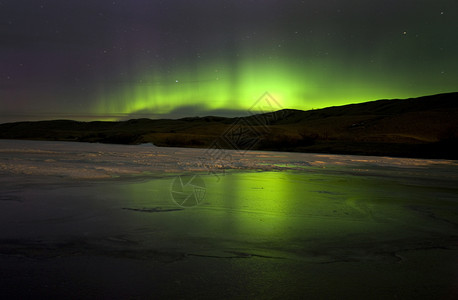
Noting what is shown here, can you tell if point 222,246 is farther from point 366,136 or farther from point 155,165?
point 366,136

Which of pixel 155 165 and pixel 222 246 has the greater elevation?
pixel 155 165

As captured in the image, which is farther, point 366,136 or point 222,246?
point 366,136

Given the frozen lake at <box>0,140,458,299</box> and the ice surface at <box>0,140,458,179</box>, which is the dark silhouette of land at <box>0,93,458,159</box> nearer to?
the ice surface at <box>0,140,458,179</box>

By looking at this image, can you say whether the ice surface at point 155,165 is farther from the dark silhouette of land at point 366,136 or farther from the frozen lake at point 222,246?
the dark silhouette of land at point 366,136

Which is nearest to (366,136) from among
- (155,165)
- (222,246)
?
(155,165)

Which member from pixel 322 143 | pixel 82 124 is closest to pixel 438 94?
pixel 322 143

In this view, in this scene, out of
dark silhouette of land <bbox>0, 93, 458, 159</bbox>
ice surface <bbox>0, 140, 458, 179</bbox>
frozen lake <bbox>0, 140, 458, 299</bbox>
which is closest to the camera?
frozen lake <bbox>0, 140, 458, 299</bbox>

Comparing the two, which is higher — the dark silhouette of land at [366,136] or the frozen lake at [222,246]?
the dark silhouette of land at [366,136]

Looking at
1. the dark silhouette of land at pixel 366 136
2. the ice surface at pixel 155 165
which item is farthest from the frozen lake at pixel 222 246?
the dark silhouette of land at pixel 366 136

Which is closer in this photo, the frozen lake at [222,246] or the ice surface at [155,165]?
the frozen lake at [222,246]

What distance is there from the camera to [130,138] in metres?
71.8

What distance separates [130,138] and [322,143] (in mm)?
42204

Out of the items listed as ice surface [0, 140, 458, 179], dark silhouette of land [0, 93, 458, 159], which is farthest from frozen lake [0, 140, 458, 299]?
dark silhouette of land [0, 93, 458, 159]

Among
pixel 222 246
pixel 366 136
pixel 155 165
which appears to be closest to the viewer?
pixel 222 246
